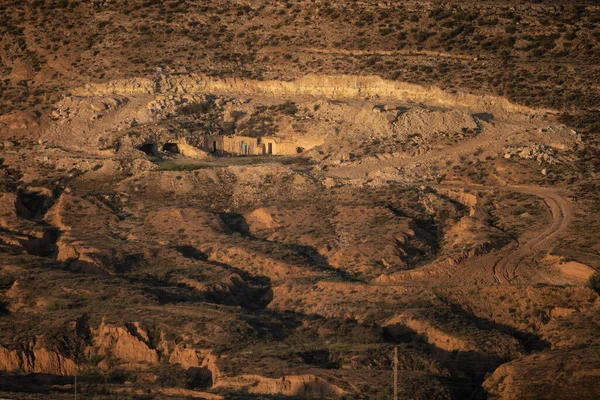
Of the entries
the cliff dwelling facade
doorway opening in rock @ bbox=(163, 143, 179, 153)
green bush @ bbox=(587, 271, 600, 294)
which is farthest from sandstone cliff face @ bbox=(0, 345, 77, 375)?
the cliff dwelling facade

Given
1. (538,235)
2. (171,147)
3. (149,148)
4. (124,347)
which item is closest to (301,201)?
(171,147)

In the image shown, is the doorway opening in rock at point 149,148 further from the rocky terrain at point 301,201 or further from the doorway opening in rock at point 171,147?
the doorway opening in rock at point 171,147

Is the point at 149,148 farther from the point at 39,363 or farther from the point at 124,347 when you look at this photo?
the point at 39,363

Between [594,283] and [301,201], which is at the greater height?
[594,283]

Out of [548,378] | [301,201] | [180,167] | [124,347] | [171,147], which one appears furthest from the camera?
[171,147]

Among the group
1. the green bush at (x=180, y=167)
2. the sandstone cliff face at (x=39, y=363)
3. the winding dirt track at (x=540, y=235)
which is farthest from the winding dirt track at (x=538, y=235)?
the sandstone cliff face at (x=39, y=363)

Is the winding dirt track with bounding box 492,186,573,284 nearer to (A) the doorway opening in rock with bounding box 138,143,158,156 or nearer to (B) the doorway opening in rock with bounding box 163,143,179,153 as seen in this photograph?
(B) the doorway opening in rock with bounding box 163,143,179,153

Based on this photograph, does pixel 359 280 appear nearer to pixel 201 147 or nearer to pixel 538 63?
pixel 201 147

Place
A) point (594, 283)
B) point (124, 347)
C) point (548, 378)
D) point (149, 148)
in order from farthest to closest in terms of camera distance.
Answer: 1. point (149, 148)
2. point (594, 283)
3. point (124, 347)
4. point (548, 378)
